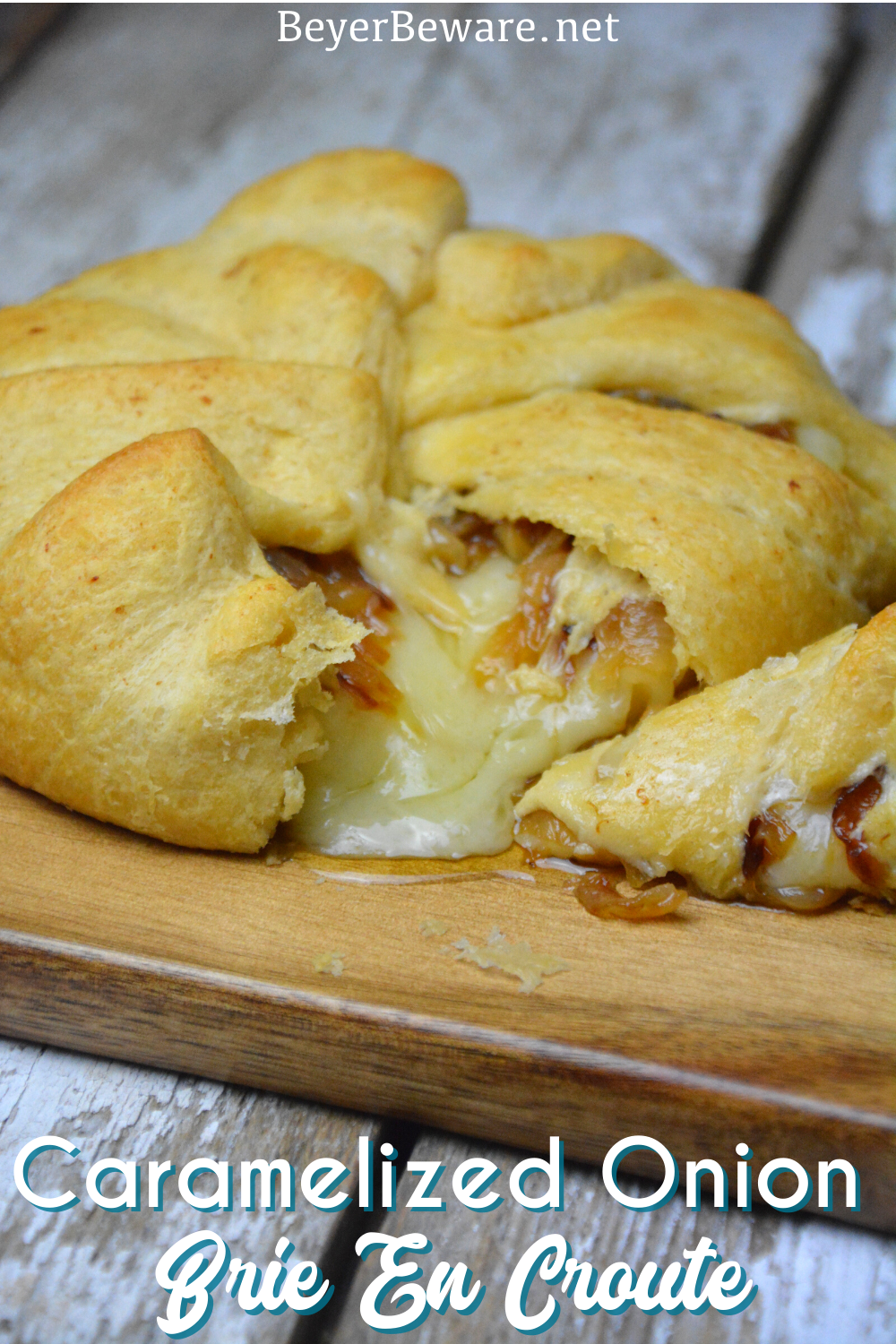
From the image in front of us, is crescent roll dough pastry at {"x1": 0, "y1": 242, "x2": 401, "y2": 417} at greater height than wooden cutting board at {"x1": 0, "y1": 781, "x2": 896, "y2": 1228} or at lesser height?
greater

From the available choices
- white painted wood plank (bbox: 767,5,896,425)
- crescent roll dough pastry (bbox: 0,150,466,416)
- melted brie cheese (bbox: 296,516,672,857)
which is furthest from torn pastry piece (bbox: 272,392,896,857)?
white painted wood plank (bbox: 767,5,896,425)

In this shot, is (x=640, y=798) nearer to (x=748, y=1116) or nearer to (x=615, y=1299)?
(x=748, y=1116)

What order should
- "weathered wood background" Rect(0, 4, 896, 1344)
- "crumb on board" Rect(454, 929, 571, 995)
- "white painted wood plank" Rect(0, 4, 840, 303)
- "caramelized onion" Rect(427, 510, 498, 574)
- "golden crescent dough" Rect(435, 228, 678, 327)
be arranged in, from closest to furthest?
"crumb on board" Rect(454, 929, 571, 995)
"caramelized onion" Rect(427, 510, 498, 574)
"golden crescent dough" Rect(435, 228, 678, 327)
"weathered wood background" Rect(0, 4, 896, 1344)
"white painted wood plank" Rect(0, 4, 840, 303)

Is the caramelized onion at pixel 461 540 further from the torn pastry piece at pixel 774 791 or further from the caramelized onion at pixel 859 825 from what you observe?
the caramelized onion at pixel 859 825

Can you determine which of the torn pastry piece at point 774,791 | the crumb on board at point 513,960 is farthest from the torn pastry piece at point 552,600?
the crumb on board at point 513,960

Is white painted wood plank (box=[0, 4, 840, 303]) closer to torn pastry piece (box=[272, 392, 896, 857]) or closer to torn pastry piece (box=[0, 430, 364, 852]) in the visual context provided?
torn pastry piece (box=[272, 392, 896, 857])

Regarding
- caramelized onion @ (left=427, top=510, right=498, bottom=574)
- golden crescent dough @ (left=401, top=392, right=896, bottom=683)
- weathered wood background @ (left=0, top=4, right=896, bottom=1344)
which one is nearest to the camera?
golden crescent dough @ (left=401, top=392, right=896, bottom=683)

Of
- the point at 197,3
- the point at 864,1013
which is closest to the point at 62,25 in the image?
the point at 197,3

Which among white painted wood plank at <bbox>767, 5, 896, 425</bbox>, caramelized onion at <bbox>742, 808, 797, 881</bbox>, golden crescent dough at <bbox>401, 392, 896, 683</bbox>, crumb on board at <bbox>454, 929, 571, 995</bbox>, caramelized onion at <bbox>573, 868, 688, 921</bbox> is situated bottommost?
crumb on board at <bbox>454, 929, 571, 995</bbox>
